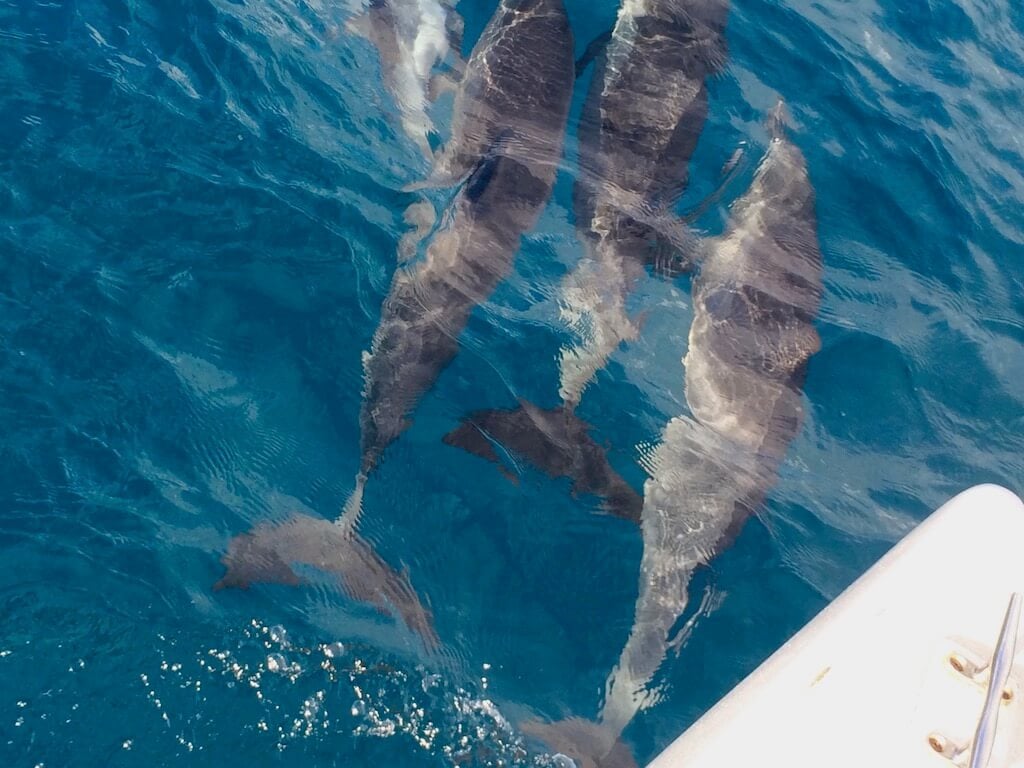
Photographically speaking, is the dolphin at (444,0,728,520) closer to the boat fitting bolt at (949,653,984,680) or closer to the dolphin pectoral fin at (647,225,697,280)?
the dolphin pectoral fin at (647,225,697,280)

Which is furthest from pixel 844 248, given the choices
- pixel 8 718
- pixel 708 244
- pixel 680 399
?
pixel 8 718

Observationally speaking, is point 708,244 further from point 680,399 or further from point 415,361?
point 415,361

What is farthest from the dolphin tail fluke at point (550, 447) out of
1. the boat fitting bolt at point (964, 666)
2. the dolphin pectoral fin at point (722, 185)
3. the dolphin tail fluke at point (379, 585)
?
the dolphin pectoral fin at point (722, 185)

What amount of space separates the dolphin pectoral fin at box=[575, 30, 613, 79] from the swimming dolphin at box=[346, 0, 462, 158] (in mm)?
1080

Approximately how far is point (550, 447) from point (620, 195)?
2503mm

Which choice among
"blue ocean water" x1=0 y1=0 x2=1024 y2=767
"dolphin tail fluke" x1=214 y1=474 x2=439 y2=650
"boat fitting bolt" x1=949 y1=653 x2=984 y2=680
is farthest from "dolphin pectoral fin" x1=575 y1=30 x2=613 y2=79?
"boat fitting bolt" x1=949 y1=653 x2=984 y2=680

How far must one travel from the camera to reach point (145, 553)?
480 centimetres

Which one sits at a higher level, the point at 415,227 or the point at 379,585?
the point at 415,227

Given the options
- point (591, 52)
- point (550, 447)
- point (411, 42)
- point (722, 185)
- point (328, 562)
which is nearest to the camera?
point (328, 562)

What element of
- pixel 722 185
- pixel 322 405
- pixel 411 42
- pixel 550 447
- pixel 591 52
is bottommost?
pixel 322 405

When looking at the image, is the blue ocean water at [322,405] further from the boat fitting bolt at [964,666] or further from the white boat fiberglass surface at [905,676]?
the boat fitting bolt at [964,666]

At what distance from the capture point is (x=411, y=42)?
829cm

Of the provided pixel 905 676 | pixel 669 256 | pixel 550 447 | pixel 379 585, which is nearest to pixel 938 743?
pixel 905 676

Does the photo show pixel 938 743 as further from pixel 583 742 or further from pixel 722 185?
pixel 722 185
